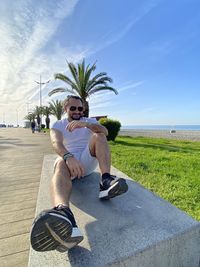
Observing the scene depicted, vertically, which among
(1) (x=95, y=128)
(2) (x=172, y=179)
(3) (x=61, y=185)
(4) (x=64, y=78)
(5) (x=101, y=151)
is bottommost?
(2) (x=172, y=179)

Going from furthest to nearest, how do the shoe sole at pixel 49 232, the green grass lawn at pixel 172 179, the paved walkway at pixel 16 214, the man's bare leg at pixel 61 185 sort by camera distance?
the green grass lawn at pixel 172 179, the paved walkway at pixel 16 214, the man's bare leg at pixel 61 185, the shoe sole at pixel 49 232

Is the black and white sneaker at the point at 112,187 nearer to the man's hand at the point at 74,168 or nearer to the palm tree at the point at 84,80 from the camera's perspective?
the man's hand at the point at 74,168

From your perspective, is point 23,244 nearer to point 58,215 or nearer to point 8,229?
point 8,229

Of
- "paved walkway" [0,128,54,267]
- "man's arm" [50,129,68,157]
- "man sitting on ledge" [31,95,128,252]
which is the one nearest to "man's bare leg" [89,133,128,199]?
"man sitting on ledge" [31,95,128,252]

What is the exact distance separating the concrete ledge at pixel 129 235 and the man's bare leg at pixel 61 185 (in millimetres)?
231

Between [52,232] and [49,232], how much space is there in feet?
0.06

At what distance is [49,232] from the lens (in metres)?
1.45

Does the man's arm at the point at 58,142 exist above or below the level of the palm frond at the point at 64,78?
below

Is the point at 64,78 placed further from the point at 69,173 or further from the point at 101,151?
the point at 69,173

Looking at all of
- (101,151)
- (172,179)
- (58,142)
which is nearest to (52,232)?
(101,151)

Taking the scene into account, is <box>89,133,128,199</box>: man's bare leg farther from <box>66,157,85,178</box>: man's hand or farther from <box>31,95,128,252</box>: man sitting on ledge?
<box>66,157,85,178</box>: man's hand

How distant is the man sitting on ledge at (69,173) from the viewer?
1460 millimetres

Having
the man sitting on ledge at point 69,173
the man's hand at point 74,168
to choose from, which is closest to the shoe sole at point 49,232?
the man sitting on ledge at point 69,173

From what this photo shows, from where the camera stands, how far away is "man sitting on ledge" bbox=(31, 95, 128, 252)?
146 centimetres
